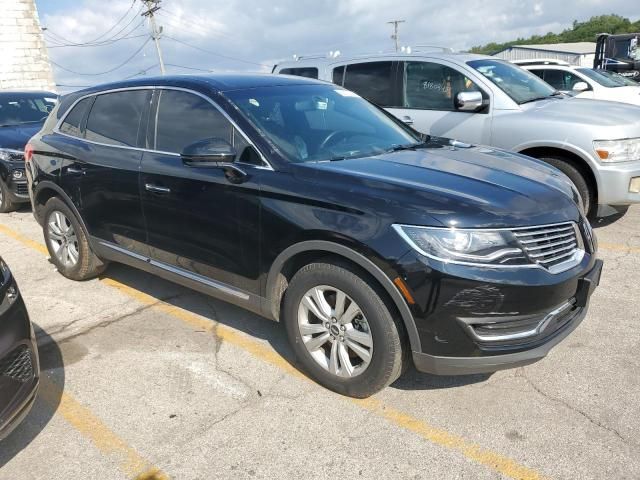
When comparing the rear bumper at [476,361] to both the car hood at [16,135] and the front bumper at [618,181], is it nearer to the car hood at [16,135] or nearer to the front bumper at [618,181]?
the front bumper at [618,181]

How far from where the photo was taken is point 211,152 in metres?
3.14

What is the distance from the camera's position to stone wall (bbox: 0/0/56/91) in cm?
1992

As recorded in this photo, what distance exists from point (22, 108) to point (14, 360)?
7.59 meters

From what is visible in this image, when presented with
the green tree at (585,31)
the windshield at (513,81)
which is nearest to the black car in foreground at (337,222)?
the windshield at (513,81)

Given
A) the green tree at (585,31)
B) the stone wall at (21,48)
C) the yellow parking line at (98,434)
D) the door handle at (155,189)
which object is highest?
the green tree at (585,31)

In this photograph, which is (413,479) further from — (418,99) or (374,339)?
(418,99)

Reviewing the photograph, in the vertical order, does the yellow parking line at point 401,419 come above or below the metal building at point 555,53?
below

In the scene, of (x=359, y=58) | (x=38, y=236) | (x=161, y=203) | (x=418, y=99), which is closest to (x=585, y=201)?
(x=418, y=99)

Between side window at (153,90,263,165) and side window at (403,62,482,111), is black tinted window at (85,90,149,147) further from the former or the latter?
side window at (403,62,482,111)

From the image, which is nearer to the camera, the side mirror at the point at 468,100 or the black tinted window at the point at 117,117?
the black tinted window at the point at 117,117

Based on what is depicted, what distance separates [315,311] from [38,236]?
16.5ft

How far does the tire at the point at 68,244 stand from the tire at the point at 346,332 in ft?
7.87

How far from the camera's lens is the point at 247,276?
131 inches

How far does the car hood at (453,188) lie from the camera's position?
2594mm
